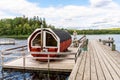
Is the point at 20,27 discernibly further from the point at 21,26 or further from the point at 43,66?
the point at 43,66

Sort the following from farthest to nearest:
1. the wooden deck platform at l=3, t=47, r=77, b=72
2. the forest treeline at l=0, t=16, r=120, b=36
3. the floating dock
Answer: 1. the forest treeline at l=0, t=16, r=120, b=36
2. the wooden deck platform at l=3, t=47, r=77, b=72
3. the floating dock

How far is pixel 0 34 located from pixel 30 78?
114 meters

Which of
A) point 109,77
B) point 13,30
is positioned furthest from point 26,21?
point 109,77

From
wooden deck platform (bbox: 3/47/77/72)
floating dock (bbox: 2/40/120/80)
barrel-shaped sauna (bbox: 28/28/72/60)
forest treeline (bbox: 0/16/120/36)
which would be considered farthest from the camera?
A: forest treeline (bbox: 0/16/120/36)

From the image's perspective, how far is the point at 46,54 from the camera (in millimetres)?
15922

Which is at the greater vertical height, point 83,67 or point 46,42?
point 46,42

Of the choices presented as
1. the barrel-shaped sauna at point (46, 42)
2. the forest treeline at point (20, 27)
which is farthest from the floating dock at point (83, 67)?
the forest treeline at point (20, 27)

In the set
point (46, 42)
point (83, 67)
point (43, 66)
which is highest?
point (46, 42)

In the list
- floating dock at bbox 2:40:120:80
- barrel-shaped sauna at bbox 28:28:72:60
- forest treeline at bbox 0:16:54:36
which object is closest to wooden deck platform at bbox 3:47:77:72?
floating dock at bbox 2:40:120:80

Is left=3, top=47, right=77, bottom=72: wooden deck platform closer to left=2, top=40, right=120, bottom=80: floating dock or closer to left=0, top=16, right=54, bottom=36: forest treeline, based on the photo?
left=2, top=40, right=120, bottom=80: floating dock

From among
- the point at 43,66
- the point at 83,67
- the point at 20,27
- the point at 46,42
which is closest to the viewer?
the point at 83,67

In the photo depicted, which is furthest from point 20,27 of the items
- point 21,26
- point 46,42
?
point 46,42

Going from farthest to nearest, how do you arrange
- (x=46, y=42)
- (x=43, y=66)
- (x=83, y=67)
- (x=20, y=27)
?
(x=20, y=27) < (x=46, y=42) < (x=43, y=66) < (x=83, y=67)

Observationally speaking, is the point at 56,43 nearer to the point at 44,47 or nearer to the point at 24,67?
the point at 44,47
